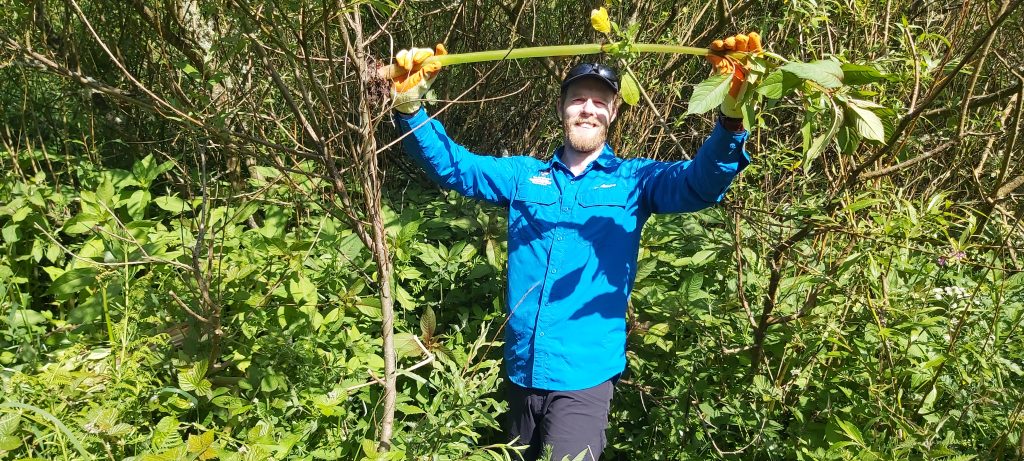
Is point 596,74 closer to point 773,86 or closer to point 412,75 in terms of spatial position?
point 412,75

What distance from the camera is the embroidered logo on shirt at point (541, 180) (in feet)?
8.24

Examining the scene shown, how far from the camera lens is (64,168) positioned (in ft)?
12.3

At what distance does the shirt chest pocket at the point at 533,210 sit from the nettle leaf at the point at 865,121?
→ 1052 millimetres

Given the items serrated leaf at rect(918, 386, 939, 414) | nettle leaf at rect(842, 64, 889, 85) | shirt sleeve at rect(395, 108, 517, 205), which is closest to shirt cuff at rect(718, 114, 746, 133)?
nettle leaf at rect(842, 64, 889, 85)

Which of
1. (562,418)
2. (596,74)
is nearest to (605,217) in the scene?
(596,74)

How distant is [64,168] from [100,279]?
1573 mm

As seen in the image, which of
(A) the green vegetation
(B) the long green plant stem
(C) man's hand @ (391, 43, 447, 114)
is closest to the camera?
(B) the long green plant stem

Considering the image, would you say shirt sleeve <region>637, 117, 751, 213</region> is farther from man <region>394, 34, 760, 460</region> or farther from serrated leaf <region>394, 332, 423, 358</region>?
serrated leaf <region>394, 332, 423, 358</region>

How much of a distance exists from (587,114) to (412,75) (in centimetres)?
69

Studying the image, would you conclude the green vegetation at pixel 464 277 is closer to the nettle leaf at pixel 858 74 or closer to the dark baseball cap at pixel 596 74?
the nettle leaf at pixel 858 74

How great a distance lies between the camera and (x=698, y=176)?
216 cm

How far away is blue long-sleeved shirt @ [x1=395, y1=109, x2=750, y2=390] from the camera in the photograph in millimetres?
2352

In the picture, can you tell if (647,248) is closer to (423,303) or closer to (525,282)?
(525,282)

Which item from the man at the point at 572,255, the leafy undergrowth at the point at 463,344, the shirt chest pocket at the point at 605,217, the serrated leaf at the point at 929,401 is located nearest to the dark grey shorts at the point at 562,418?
the man at the point at 572,255
